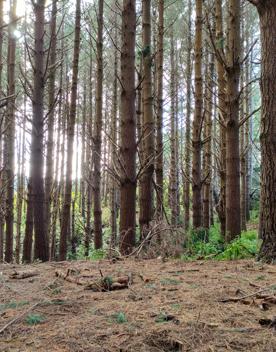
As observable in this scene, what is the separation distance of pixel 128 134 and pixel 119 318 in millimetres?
3521

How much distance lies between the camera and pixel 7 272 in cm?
425

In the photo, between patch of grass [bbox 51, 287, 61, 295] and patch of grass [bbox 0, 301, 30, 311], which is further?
patch of grass [bbox 51, 287, 61, 295]

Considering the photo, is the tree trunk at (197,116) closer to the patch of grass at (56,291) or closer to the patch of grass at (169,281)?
the patch of grass at (169,281)

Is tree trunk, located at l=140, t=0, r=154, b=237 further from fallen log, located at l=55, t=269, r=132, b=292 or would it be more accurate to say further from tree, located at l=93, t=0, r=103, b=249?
fallen log, located at l=55, t=269, r=132, b=292

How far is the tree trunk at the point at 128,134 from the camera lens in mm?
5551

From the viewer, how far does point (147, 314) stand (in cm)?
233

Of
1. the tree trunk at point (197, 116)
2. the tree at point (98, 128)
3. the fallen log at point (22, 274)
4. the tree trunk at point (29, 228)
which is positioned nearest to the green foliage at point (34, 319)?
the fallen log at point (22, 274)

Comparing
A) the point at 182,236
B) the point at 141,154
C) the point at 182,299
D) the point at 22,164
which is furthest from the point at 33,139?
the point at 22,164

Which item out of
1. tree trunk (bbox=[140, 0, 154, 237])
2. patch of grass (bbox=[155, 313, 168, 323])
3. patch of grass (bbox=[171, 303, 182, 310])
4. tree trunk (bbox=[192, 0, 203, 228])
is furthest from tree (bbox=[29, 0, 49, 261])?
patch of grass (bbox=[155, 313, 168, 323])

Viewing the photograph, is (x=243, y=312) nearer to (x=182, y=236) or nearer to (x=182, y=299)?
(x=182, y=299)

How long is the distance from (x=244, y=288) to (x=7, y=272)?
8.20 feet

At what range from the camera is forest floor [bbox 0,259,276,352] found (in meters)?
1.96

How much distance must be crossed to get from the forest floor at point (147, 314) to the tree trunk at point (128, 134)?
2027 millimetres

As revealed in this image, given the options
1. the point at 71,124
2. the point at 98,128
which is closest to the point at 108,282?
the point at 71,124
